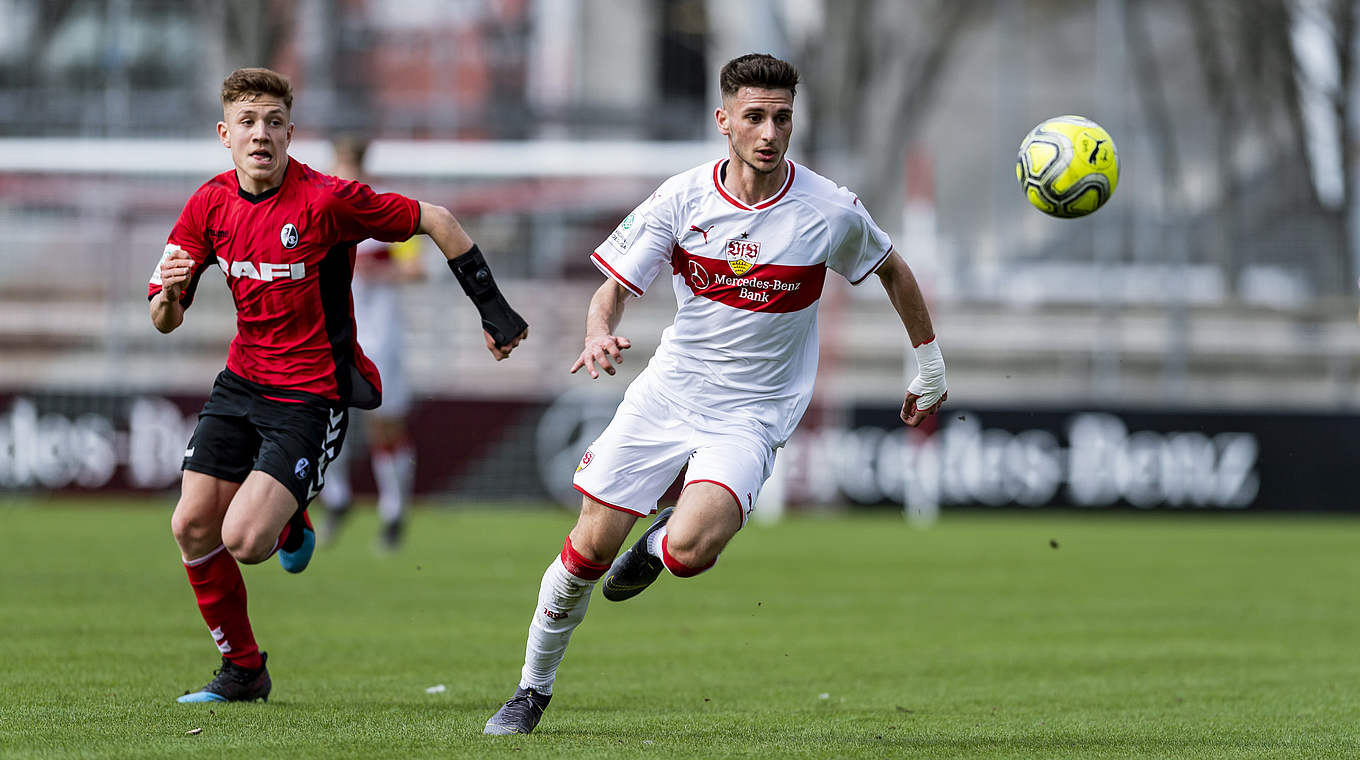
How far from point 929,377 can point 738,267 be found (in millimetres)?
896

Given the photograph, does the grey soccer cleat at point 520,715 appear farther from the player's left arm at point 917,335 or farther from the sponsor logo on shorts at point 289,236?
the sponsor logo on shorts at point 289,236

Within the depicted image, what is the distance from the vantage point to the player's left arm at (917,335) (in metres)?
6.65

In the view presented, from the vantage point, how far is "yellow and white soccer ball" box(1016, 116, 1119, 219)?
720 centimetres

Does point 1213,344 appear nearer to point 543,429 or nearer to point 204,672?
point 543,429

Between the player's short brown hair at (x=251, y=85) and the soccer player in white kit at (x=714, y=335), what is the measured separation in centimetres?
138

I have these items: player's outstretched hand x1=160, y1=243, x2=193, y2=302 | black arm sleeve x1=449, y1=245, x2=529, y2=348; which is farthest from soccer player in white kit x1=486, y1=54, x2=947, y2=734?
player's outstretched hand x1=160, y1=243, x2=193, y2=302

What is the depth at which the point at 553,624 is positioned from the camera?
6.39 metres

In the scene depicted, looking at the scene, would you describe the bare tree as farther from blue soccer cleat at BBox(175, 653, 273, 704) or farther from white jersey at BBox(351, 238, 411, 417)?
blue soccer cleat at BBox(175, 653, 273, 704)

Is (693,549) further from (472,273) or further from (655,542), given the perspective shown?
(472,273)

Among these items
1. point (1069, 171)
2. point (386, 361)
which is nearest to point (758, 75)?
point (1069, 171)

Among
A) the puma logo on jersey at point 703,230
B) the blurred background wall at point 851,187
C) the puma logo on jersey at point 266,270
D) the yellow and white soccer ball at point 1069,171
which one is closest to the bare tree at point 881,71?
the blurred background wall at point 851,187

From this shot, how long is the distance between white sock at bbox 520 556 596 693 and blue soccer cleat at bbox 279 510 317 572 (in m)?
1.27

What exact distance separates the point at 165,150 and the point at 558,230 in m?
5.83

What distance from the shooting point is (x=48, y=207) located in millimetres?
22266
